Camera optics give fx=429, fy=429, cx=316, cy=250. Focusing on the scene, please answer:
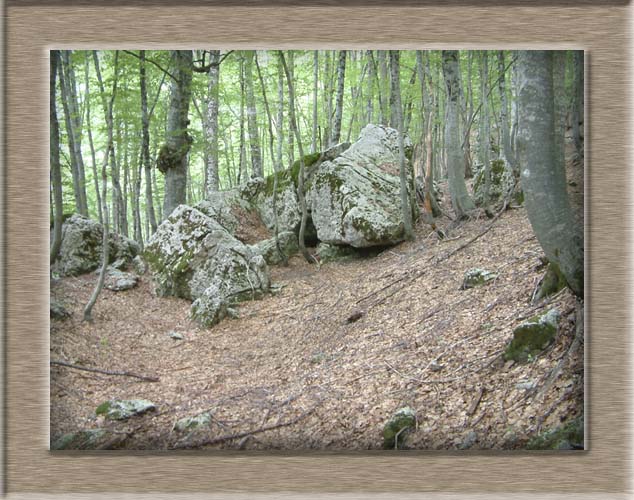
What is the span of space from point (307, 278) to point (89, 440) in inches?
112

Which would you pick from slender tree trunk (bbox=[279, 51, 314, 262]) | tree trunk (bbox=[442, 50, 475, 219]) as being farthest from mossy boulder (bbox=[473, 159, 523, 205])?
slender tree trunk (bbox=[279, 51, 314, 262])

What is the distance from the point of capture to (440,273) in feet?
12.9

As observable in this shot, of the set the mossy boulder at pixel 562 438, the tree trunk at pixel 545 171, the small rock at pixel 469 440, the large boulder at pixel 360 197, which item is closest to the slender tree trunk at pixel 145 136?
the large boulder at pixel 360 197

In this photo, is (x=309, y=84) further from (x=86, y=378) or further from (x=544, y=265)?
(x=86, y=378)

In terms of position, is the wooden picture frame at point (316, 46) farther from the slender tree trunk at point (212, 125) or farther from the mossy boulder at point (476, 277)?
the mossy boulder at point (476, 277)

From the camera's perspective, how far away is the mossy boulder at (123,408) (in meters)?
2.42

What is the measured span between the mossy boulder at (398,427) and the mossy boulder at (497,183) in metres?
3.03

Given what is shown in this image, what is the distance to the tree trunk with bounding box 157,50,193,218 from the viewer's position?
3.76m

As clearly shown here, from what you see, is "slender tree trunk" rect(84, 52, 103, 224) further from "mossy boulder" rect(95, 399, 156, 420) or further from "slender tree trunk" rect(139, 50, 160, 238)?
"mossy boulder" rect(95, 399, 156, 420)

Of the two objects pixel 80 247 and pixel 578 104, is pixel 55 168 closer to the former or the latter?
pixel 80 247

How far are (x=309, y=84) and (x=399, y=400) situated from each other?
12.4 ft

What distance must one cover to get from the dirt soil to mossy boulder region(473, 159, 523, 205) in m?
1.50

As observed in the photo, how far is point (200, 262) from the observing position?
505cm

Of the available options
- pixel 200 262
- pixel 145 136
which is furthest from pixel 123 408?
pixel 200 262
